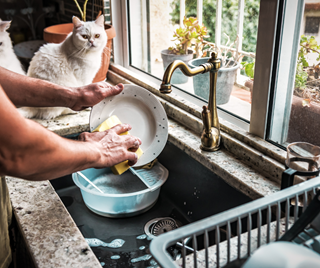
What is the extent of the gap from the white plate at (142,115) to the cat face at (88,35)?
349 mm

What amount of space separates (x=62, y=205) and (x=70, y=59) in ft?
2.31

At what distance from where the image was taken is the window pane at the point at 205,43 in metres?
1.15

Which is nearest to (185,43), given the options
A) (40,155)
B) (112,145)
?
(112,145)

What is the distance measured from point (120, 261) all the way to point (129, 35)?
1.19 metres

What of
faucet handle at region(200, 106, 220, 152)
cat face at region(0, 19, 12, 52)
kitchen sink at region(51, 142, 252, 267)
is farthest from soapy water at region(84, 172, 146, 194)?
cat face at region(0, 19, 12, 52)

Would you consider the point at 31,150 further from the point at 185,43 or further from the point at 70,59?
the point at 185,43

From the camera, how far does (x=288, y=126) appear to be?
103 cm

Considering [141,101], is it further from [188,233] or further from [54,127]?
[188,233]

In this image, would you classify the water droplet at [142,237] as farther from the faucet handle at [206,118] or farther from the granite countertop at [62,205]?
the faucet handle at [206,118]

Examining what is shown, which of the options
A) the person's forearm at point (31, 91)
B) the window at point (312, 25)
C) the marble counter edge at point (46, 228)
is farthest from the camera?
the person's forearm at point (31, 91)

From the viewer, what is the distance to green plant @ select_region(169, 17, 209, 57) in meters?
1.38

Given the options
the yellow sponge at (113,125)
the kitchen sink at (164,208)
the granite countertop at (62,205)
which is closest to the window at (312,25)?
the granite countertop at (62,205)

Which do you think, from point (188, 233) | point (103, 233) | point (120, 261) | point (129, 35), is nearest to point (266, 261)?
point (188, 233)

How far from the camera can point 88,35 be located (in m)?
1.39
